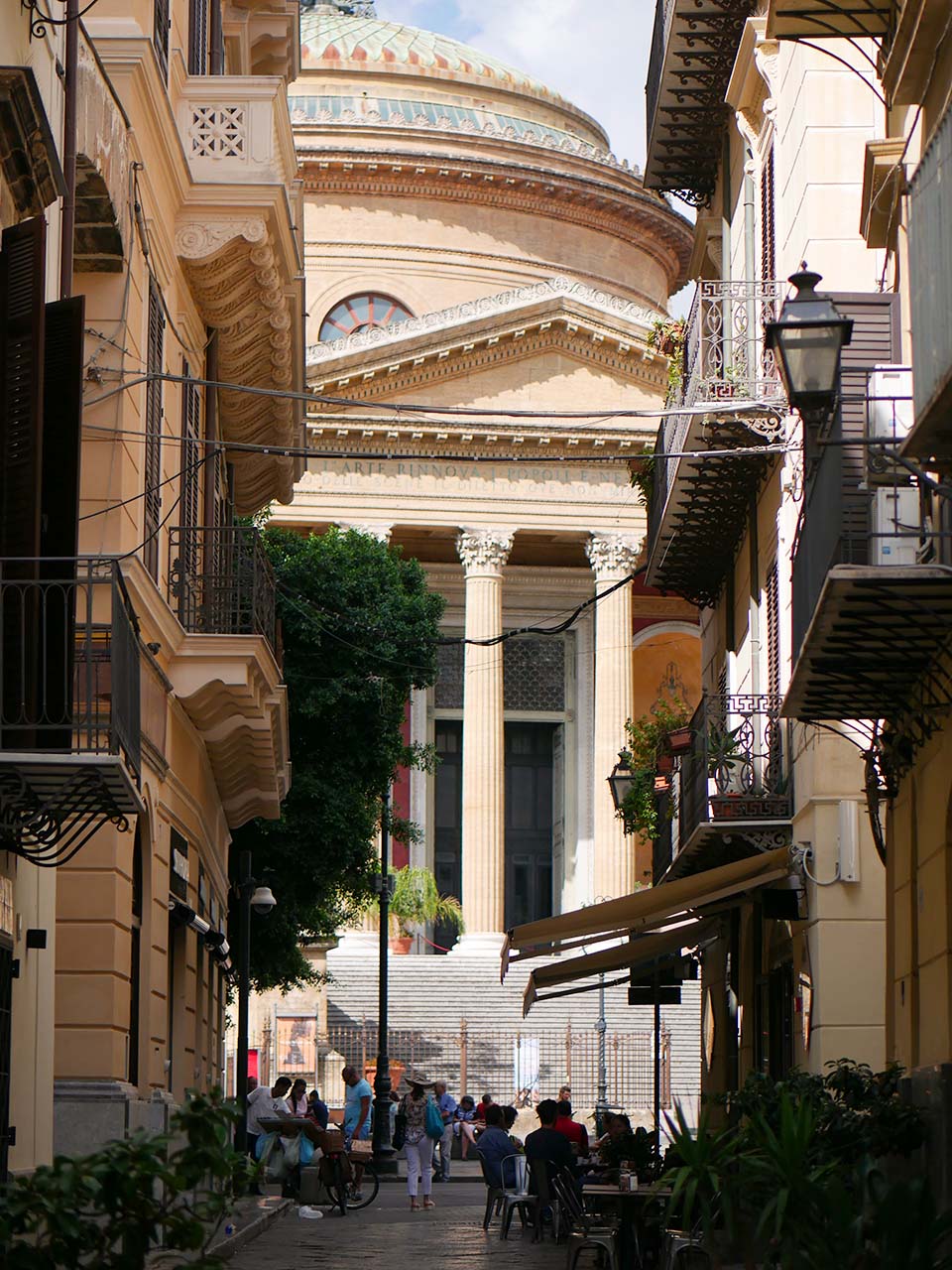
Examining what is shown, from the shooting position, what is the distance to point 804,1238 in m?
7.56

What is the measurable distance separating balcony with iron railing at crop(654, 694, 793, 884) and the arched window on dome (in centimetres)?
4278

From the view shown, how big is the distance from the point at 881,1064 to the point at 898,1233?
28.2 ft

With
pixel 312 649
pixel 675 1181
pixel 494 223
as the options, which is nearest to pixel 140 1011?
pixel 675 1181

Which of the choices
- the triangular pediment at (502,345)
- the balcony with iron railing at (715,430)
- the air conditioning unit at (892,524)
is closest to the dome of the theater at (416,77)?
the triangular pediment at (502,345)

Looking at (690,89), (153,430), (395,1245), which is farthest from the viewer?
(690,89)

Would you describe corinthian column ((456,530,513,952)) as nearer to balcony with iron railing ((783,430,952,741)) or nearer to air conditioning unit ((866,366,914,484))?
balcony with iron railing ((783,430,952,741))

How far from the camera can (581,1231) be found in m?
14.0

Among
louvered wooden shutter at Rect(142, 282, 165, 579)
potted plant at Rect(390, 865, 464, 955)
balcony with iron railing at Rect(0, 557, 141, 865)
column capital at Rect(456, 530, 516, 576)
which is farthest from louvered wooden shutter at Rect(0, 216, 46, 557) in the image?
column capital at Rect(456, 530, 516, 576)

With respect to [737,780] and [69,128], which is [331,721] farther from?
[69,128]

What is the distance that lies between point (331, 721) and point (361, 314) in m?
33.9

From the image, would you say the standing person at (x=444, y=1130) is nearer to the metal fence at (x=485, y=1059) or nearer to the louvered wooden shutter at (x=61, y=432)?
the metal fence at (x=485, y=1059)

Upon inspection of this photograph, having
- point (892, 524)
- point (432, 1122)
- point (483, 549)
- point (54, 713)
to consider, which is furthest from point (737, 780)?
point (483, 549)

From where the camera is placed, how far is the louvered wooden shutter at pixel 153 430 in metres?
15.4

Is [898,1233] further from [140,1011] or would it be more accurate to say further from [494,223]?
[494,223]
